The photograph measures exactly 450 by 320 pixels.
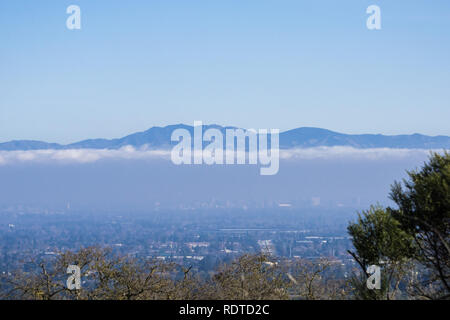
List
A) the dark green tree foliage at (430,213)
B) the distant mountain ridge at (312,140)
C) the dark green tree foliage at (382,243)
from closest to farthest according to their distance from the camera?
the dark green tree foliage at (430,213) → the dark green tree foliage at (382,243) → the distant mountain ridge at (312,140)

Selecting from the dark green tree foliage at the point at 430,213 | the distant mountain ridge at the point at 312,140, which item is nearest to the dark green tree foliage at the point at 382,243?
the dark green tree foliage at the point at 430,213

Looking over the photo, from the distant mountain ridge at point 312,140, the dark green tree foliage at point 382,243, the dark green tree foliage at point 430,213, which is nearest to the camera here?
the dark green tree foliage at point 430,213

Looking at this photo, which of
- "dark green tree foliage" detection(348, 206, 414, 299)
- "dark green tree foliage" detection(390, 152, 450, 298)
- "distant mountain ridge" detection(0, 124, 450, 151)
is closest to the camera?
"dark green tree foliage" detection(390, 152, 450, 298)

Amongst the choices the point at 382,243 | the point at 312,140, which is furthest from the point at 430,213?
the point at 312,140

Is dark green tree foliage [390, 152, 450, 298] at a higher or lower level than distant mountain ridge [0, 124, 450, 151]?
lower

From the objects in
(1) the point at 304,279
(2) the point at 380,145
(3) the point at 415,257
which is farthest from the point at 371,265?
(2) the point at 380,145

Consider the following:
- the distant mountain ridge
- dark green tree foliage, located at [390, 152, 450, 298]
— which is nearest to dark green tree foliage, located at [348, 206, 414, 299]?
dark green tree foliage, located at [390, 152, 450, 298]

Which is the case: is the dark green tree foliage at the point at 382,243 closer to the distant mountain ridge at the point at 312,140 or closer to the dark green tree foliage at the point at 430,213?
the dark green tree foliage at the point at 430,213

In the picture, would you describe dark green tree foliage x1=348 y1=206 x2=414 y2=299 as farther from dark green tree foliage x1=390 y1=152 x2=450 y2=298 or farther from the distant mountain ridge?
the distant mountain ridge

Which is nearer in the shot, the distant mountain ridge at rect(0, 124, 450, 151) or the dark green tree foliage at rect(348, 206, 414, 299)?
the dark green tree foliage at rect(348, 206, 414, 299)

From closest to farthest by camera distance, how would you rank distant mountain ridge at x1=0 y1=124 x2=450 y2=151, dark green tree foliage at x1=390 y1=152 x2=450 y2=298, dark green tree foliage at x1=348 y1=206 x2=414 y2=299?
dark green tree foliage at x1=390 y1=152 x2=450 y2=298, dark green tree foliage at x1=348 y1=206 x2=414 y2=299, distant mountain ridge at x1=0 y1=124 x2=450 y2=151

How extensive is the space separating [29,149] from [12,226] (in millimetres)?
74747
